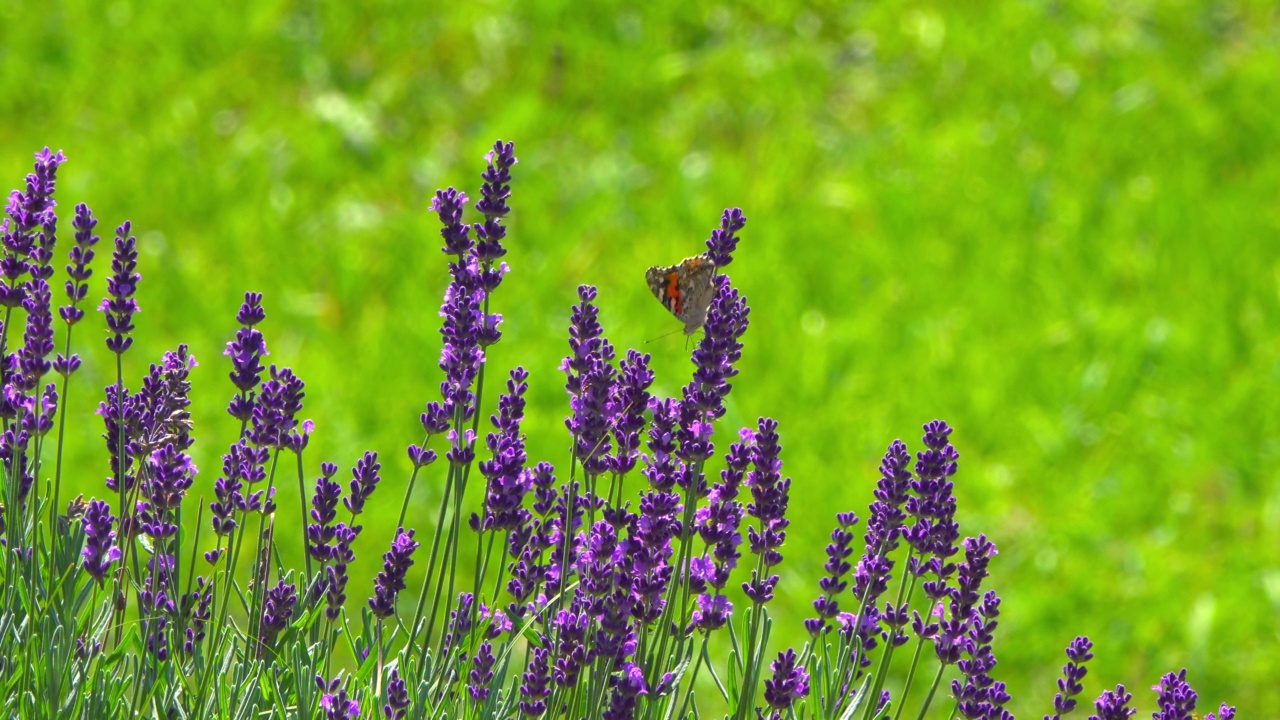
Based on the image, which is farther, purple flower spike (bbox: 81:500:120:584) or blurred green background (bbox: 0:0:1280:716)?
blurred green background (bbox: 0:0:1280:716)

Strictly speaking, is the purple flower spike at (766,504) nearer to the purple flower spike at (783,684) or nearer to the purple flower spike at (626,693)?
the purple flower spike at (783,684)

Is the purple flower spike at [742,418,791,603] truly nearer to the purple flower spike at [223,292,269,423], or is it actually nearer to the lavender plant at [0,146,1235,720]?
the lavender plant at [0,146,1235,720]

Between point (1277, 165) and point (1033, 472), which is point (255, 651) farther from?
point (1277, 165)

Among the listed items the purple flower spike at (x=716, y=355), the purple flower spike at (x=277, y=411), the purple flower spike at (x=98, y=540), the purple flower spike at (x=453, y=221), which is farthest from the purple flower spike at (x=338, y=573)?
the purple flower spike at (x=716, y=355)

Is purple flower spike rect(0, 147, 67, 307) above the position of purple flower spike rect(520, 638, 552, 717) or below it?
above

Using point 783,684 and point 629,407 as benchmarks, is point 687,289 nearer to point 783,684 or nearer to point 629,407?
point 629,407

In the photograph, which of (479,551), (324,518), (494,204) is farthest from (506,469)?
(494,204)

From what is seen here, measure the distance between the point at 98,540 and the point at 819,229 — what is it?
4.65m

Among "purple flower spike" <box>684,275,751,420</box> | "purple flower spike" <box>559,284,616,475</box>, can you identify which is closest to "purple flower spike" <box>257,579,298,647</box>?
"purple flower spike" <box>559,284,616,475</box>

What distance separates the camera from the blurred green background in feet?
17.1

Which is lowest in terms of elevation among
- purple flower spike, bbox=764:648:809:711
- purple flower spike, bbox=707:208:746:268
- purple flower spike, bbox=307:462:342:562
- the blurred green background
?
purple flower spike, bbox=764:648:809:711

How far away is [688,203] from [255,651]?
467 cm

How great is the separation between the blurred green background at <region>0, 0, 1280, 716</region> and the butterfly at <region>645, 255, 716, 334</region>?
2238mm

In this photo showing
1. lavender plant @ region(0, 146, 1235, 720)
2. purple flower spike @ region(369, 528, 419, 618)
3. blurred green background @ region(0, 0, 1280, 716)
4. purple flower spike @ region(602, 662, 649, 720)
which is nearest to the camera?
purple flower spike @ region(602, 662, 649, 720)
